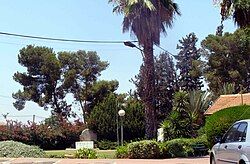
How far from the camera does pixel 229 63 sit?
168ft

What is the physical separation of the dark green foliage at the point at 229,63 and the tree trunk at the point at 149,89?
901 inches

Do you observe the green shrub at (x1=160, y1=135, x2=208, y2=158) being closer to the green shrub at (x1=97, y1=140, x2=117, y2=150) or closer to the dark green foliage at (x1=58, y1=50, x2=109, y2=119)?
the green shrub at (x1=97, y1=140, x2=117, y2=150)

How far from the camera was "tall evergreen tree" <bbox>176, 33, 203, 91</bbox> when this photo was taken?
56.8 m

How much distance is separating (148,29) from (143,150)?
8.20 metres

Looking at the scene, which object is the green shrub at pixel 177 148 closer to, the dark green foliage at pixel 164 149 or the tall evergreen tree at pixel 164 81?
the dark green foliage at pixel 164 149

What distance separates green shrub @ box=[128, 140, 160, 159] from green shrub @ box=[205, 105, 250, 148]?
282 cm

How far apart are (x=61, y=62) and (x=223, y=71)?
18.4 meters

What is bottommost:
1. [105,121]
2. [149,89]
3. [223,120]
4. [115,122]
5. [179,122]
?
[223,120]

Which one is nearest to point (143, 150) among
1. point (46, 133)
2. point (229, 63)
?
point (46, 133)

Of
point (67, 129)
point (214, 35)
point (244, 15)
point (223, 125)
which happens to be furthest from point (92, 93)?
point (244, 15)

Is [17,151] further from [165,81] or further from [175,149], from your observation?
[165,81]

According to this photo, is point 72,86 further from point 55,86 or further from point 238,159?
point 238,159

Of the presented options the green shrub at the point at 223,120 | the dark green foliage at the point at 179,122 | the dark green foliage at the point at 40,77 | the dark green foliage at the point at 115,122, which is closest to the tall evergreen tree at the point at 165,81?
the dark green foliage at the point at 40,77

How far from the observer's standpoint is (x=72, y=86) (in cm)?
5394
